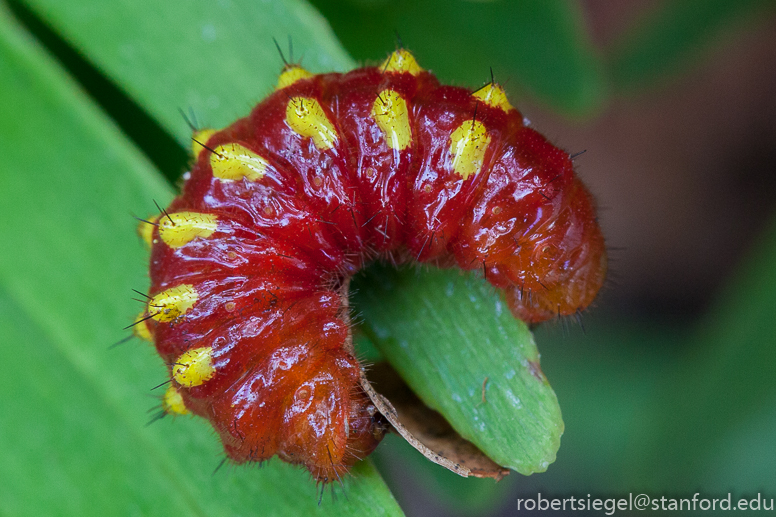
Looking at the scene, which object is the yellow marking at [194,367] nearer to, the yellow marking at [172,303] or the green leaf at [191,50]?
the yellow marking at [172,303]

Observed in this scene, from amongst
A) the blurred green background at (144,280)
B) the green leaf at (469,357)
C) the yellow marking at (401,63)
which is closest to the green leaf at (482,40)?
the blurred green background at (144,280)

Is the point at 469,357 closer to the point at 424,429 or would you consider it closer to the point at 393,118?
the point at 424,429

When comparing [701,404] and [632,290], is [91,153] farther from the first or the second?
[632,290]

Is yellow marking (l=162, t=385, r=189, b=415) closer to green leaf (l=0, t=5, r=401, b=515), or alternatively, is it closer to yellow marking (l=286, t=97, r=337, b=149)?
green leaf (l=0, t=5, r=401, b=515)

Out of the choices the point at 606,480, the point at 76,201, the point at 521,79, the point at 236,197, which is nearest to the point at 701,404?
the point at 606,480

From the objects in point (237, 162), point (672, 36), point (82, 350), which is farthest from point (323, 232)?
point (672, 36)

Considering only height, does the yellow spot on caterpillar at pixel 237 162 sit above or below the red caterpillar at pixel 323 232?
above
